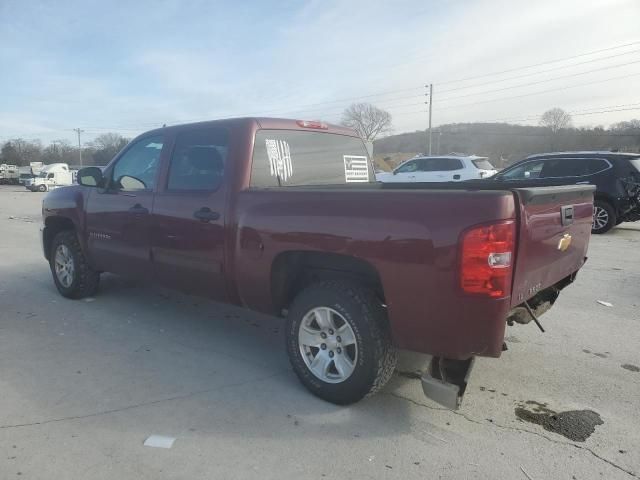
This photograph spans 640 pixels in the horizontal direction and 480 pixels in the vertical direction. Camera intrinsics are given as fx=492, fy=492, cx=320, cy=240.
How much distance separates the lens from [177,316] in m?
5.11

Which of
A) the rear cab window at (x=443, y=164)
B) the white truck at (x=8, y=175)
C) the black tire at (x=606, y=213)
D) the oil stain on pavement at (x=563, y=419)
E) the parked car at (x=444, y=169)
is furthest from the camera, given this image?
the white truck at (x=8, y=175)

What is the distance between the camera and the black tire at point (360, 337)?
9.83 feet

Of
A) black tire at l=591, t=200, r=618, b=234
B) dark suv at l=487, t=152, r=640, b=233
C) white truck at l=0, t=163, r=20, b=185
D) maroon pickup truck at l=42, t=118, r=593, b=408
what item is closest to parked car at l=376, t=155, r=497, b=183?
dark suv at l=487, t=152, r=640, b=233

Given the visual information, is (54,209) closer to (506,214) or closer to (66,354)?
(66,354)

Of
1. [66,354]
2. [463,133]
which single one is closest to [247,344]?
[66,354]

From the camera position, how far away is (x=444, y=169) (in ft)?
56.7

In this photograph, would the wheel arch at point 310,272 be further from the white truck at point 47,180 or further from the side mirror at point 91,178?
the white truck at point 47,180

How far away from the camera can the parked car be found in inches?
667

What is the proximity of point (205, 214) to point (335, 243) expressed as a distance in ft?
4.21

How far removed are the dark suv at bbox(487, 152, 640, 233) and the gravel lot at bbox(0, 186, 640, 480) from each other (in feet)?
21.6

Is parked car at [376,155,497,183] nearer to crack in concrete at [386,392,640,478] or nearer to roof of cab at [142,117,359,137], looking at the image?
roof of cab at [142,117,359,137]

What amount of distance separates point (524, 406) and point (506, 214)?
149 centimetres

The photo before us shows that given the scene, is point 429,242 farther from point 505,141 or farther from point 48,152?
point 48,152

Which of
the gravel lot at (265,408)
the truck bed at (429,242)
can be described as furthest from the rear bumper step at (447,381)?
the gravel lot at (265,408)
